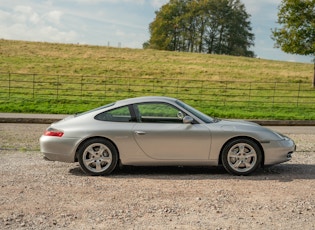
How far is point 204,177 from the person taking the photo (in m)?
7.23

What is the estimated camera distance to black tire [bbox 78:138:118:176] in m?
7.29

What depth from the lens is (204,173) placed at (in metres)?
7.59

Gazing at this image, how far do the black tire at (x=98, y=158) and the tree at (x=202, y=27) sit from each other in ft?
232

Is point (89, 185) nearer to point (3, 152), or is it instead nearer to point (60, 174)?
point (60, 174)

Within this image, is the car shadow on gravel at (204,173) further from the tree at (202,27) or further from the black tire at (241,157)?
the tree at (202,27)

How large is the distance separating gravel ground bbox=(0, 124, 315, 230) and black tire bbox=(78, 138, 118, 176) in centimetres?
20

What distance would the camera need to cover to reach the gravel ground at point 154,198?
15.9ft

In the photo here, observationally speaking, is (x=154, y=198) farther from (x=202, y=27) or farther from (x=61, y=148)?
(x=202, y=27)

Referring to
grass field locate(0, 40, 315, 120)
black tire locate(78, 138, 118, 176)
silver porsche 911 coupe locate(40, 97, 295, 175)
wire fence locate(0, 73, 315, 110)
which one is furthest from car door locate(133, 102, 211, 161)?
wire fence locate(0, 73, 315, 110)

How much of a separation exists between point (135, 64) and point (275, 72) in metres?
14.6

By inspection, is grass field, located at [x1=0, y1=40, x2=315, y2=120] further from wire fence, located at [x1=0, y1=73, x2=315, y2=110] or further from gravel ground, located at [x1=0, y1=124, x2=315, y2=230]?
gravel ground, located at [x1=0, y1=124, x2=315, y2=230]

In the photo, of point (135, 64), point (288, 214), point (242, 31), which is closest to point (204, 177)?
point (288, 214)

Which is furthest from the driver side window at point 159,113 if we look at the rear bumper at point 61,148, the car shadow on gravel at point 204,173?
the rear bumper at point 61,148

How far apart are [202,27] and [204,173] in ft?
241
